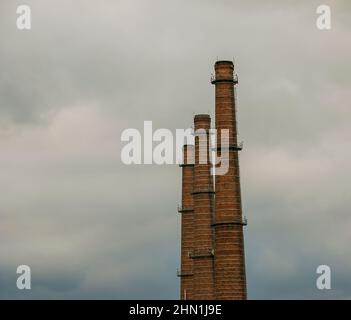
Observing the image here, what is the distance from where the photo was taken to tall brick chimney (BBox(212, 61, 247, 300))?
59.4 meters

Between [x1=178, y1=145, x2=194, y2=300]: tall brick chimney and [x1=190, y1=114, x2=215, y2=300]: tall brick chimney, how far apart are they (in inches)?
148

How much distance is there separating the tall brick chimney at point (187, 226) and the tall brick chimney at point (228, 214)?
13.2 meters

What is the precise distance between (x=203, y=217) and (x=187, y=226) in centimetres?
597

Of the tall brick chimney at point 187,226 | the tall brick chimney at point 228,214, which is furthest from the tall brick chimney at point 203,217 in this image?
the tall brick chimney at point 228,214

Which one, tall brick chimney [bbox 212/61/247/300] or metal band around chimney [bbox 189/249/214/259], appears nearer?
tall brick chimney [bbox 212/61/247/300]

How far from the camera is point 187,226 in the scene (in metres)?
74.2

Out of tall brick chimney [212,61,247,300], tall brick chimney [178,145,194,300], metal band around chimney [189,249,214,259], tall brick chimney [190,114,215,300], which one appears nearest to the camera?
tall brick chimney [212,61,247,300]

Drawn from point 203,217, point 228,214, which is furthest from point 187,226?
point 228,214

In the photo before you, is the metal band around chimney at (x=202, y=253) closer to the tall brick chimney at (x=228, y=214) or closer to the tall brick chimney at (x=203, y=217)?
the tall brick chimney at (x=203, y=217)

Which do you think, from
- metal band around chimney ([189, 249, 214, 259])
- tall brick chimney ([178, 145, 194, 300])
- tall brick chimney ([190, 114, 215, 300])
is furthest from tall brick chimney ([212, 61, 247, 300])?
tall brick chimney ([178, 145, 194, 300])

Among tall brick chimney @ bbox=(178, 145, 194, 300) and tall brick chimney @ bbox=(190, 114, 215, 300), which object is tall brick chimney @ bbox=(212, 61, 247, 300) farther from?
tall brick chimney @ bbox=(178, 145, 194, 300)
